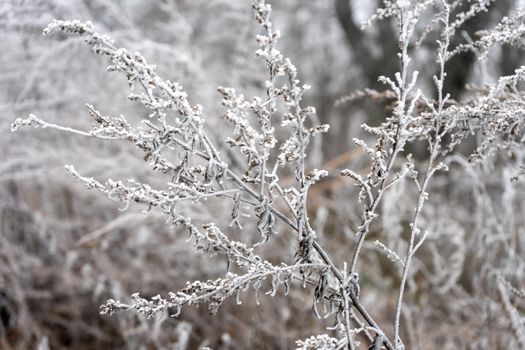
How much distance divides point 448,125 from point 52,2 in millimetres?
1769

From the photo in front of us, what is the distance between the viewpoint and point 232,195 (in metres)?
2.76

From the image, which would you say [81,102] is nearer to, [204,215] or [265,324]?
[204,215]

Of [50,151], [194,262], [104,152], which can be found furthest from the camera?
[194,262]

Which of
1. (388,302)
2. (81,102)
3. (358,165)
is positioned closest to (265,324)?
(388,302)

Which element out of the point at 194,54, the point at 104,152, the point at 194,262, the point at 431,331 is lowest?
the point at 431,331

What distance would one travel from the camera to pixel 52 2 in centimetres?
235

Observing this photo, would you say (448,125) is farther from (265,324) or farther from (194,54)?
(194,54)

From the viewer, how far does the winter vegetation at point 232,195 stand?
112 centimetres

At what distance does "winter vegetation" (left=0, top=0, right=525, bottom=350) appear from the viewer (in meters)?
1.12

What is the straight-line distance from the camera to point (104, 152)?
3.38m

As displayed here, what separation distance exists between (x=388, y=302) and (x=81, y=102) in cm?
233

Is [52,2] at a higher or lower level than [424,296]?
higher

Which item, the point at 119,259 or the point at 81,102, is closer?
the point at 81,102

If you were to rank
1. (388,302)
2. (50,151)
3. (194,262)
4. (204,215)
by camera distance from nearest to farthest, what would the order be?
1. (204,215)
2. (50,151)
3. (194,262)
4. (388,302)
